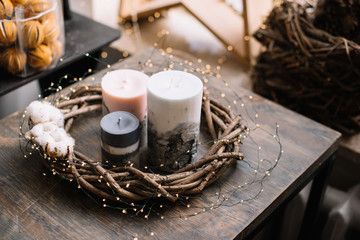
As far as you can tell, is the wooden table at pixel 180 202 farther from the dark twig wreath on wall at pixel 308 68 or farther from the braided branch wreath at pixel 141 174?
the dark twig wreath on wall at pixel 308 68

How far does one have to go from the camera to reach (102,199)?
0.69 metres

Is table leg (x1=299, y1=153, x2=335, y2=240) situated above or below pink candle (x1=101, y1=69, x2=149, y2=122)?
below

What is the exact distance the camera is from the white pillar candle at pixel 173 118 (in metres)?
0.68

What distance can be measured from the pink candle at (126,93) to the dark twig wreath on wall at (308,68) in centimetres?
47

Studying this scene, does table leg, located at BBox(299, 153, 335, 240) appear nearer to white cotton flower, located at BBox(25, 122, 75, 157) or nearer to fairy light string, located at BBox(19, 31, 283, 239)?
fairy light string, located at BBox(19, 31, 283, 239)

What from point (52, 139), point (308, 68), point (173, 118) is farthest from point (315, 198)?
point (52, 139)

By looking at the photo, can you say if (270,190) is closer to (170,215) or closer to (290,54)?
(170,215)

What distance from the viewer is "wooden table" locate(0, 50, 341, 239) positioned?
0.64m

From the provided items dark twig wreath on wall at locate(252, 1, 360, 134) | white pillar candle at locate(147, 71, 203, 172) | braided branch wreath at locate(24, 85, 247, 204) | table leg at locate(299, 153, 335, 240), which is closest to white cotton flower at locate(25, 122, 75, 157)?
braided branch wreath at locate(24, 85, 247, 204)

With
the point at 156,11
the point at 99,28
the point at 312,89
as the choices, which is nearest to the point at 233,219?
the point at 312,89

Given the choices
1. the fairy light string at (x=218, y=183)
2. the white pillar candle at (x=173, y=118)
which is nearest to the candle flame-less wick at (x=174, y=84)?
the white pillar candle at (x=173, y=118)

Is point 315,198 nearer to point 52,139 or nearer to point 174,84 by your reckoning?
point 174,84

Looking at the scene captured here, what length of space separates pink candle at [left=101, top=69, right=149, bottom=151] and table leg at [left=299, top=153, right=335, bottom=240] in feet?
1.30

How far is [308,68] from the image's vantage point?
108 cm
